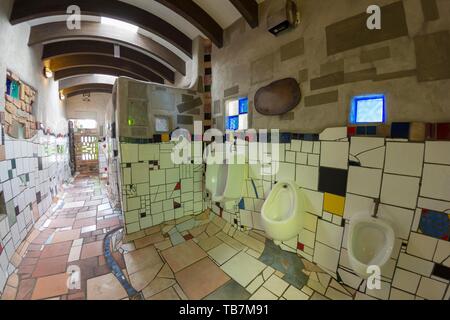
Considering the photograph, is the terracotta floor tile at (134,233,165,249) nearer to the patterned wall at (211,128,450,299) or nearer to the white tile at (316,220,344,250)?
the patterned wall at (211,128,450,299)

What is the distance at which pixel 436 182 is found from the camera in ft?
3.48

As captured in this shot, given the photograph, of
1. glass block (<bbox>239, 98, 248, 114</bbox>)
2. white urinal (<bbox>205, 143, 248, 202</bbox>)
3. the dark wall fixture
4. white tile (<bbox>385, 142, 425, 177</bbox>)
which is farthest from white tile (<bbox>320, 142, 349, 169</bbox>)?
glass block (<bbox>239, 98, 248, 114</bbox>)

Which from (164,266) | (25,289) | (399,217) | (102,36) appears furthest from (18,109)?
(399,217)

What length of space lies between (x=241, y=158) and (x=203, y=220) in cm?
112

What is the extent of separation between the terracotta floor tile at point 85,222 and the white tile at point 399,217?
3.41 metres

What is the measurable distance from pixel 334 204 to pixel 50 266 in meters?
2.74

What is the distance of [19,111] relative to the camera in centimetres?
214

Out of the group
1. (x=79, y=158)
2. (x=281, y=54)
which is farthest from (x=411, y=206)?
(x=79, y=158)

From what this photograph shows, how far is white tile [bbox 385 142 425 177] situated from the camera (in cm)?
110

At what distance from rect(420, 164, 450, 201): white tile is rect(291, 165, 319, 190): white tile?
629mm

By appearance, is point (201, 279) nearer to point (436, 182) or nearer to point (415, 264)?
point (415, 264)

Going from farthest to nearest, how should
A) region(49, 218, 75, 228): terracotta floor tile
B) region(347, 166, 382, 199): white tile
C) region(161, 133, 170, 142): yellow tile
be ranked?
region(49, 218, 75, 228): terracotta floor tile, region(161, 133, 170, 142): yellow tile, region(347, 166, 382, 199): white tile

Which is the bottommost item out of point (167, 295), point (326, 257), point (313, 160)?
point (167, 295)

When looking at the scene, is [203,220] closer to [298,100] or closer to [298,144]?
[298,144]
